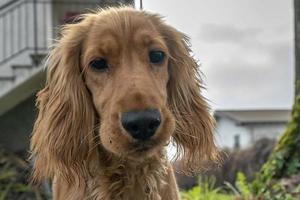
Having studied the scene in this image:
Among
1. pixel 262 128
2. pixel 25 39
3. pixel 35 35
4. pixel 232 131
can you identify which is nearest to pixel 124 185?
pixel 35 35

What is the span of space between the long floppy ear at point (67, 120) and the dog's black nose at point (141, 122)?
1.76 ft

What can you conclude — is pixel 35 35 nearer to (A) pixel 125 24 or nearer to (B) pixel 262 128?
(A) pixel 125 24

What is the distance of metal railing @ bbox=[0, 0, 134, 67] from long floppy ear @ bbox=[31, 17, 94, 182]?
998 cm

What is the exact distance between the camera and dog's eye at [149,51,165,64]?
11.8ft

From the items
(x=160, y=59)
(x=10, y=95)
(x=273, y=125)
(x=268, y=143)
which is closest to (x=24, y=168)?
(x=10, y=95)

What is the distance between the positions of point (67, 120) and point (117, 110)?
0.61m

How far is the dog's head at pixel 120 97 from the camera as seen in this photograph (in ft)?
10.8

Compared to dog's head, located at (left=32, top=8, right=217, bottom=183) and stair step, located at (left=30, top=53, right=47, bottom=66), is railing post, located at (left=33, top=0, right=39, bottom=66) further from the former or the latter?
dog's head, located at (left=32, top=8, right=217, bottom=183)

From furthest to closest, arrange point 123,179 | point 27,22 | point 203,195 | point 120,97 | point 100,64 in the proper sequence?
point 27,22 → point 203,195 → point 123,179 → point 100,64 → point 120,97

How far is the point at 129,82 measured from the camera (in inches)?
132

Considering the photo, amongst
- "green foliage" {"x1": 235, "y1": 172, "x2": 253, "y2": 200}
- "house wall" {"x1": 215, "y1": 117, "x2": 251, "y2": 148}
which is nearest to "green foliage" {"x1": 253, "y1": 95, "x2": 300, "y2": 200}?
"green foliage" {"x1": 235, "y1": 172, "x2": 253, "y2": 200}

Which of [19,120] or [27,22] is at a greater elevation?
[27,22]

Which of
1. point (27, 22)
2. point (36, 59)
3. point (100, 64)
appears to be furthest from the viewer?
point (27, 22)

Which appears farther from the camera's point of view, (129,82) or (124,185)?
(124,185)
